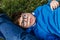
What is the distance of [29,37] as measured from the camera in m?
2.10

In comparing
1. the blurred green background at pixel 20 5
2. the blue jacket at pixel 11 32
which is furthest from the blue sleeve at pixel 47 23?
the blurred green background at pixel 20 5

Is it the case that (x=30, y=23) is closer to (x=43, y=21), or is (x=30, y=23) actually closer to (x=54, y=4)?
(x=43, y=21)

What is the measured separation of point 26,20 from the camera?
2176 mm

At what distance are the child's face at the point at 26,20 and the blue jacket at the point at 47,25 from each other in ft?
0.17

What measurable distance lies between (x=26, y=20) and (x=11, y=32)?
22 cm

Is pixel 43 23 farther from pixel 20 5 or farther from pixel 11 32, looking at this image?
pixel 20 5

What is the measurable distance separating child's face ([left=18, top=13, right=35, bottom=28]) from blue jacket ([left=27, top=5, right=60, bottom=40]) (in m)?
0.05

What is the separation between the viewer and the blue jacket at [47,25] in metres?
2.17

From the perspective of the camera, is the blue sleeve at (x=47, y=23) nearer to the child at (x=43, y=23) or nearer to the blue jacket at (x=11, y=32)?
the child at (x=43, y=23)

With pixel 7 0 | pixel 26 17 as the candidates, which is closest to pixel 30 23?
pixel 26 17

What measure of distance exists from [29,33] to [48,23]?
22 cm

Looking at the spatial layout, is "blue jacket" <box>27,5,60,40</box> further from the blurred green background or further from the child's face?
the blurred green background

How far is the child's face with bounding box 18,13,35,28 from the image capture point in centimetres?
218

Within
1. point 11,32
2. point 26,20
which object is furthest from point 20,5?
point 11,32
